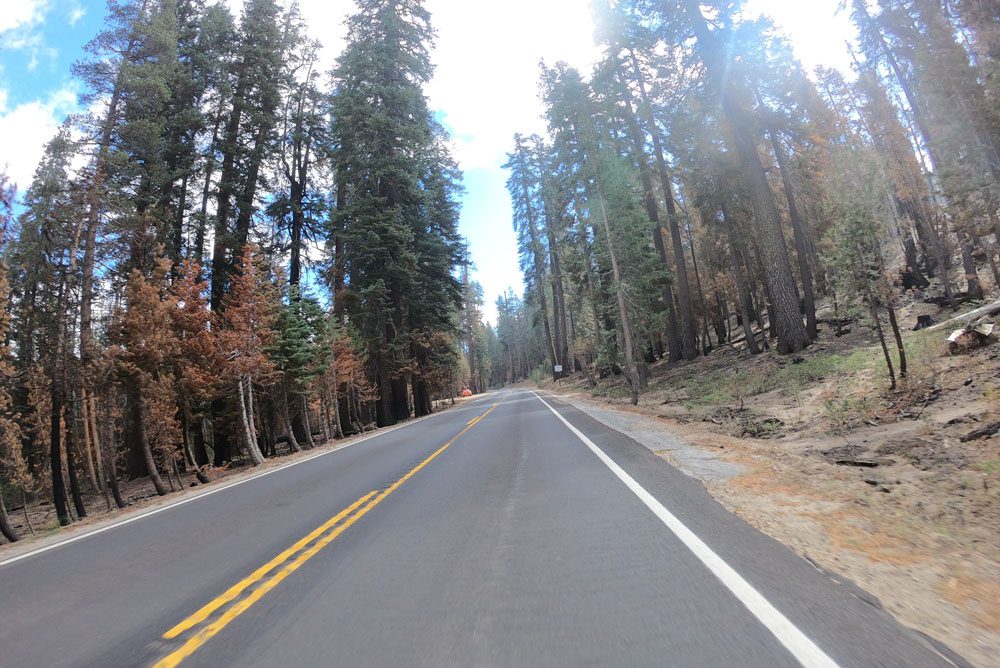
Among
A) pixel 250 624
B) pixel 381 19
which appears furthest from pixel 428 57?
pixel 250 624

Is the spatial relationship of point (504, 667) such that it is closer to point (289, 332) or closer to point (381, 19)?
point (289, 332)

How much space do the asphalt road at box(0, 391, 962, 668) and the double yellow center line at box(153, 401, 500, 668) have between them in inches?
0.9

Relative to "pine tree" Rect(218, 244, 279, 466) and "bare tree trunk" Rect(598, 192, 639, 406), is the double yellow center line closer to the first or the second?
"pine tree" Rect(218, 244, 279, 466)

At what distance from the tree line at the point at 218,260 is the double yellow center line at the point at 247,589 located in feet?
38.0

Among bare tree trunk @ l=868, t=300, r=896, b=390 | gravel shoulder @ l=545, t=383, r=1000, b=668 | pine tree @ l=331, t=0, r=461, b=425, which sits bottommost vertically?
gravel shoulder @ l=545, t=383, r=1000, b=668

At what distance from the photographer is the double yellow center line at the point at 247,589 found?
3233 millimetres

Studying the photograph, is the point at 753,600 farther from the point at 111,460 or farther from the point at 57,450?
the point at 111,460

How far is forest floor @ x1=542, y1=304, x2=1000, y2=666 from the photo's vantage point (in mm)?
3197

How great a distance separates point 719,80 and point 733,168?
4296 millimetres

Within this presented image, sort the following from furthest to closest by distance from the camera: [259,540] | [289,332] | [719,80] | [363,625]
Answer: [289,332]
[719,80]
[259,540]
[363,625]

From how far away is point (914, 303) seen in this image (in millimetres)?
18422

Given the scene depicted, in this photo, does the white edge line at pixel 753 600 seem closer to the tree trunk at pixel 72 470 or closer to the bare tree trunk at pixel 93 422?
the tree trunk at pixel 72 470

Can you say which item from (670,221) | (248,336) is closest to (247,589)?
(248,336)

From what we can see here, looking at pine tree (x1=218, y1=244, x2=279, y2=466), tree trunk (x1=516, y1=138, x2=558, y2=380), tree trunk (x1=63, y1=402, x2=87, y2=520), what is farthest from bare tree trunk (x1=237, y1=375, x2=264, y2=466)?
tree trunk (x1=516, y1=138, x2=558, y2=380)
